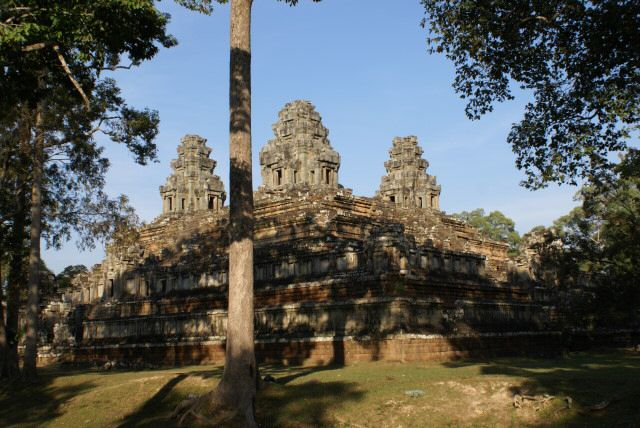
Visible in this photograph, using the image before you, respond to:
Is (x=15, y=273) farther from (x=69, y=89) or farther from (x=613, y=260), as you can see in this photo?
(x=613, y=260)

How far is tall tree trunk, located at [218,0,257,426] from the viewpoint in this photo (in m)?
13.3

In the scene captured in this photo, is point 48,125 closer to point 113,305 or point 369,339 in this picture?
point 113,305

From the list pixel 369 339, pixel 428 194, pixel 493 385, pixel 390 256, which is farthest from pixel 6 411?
pixel 428 194

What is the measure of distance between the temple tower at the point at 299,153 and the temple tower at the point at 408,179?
12737mm

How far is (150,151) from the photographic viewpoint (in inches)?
851

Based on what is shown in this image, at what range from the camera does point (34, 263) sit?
20.5 metres

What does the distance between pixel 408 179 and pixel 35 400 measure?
37635mm

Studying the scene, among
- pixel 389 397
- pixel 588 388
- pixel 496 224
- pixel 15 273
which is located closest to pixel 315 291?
pixel 389 397

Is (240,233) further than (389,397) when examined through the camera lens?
Yes

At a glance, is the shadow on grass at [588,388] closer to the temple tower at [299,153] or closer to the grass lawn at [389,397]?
the grass lawn at [389,397]

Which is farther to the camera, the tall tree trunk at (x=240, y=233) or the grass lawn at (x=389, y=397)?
the tall tree trunk at (x=240, y=233)

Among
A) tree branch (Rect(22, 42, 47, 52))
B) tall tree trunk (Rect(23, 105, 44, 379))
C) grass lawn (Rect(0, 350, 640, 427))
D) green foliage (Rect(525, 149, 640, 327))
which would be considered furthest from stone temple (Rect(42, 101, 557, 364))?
tree branch (Rect(22, 42, 47, 52))

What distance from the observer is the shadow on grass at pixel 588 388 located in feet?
38.3

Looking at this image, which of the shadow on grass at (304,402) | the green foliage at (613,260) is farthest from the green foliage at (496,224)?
the shadow on grass at (304,402)
